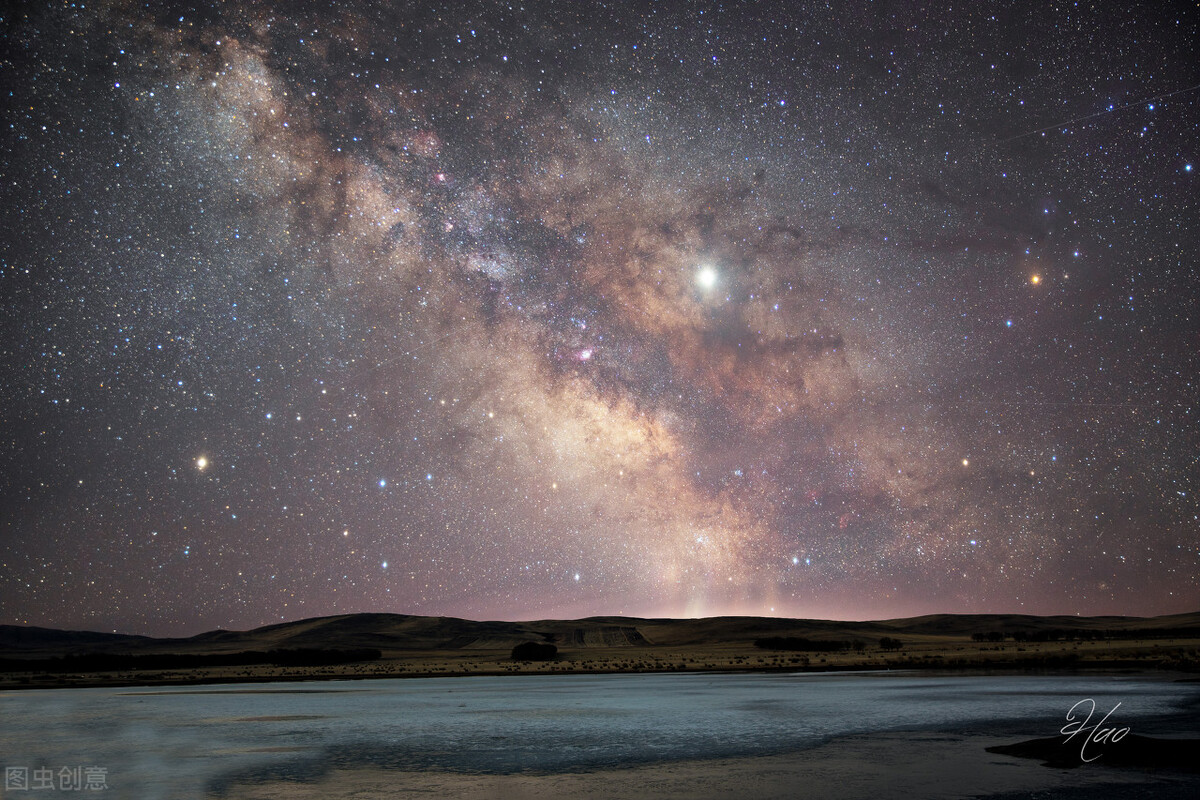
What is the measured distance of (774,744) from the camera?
22594mm

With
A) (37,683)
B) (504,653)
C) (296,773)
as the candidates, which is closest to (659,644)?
(504,653)

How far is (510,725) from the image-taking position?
3092cm

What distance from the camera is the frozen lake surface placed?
2111 cm

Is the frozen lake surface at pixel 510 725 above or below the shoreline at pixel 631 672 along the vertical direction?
above

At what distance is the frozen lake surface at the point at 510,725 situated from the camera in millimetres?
21109
